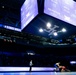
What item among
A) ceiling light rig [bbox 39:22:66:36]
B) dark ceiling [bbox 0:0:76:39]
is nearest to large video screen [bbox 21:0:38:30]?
dark ceiling [bbox 0:0:76:39]

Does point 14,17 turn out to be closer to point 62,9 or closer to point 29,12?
point 29,12

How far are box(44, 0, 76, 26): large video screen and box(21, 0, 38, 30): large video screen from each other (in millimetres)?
483

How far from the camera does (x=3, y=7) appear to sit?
9.24 metres

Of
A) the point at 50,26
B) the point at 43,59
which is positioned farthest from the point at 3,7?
the point at 43,59

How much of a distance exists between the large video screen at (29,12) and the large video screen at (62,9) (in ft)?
1.59

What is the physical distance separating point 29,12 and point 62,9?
4.53 feet

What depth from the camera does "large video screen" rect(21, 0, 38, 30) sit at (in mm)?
5995

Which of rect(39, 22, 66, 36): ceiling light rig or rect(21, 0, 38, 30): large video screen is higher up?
rect(21, 0, 38, 30): large video screen

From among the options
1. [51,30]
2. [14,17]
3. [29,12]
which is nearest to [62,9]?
[29,12]

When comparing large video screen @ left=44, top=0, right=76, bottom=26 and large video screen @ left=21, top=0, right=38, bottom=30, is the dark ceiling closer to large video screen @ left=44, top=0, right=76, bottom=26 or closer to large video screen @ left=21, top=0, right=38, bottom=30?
large video screen @ left=21, top=0, right=38, bottom=30

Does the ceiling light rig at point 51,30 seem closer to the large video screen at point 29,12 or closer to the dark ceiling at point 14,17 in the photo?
the dark ceiling at point 14,17

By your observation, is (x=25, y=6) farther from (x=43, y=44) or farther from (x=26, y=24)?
(x=43, y=44)

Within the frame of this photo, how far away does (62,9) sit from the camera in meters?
6.12

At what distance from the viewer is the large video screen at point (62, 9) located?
582 cm
